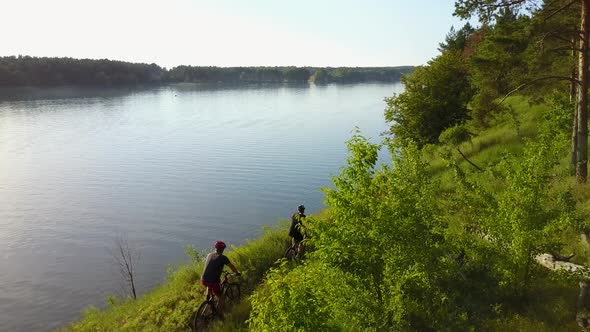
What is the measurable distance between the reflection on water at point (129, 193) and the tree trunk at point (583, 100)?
15.8 metres

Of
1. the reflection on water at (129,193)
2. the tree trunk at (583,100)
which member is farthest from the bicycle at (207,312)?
the tree trunk at (583,100)

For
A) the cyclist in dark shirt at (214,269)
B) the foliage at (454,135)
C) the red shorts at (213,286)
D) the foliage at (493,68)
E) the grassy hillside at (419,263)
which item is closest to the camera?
the grassy hillside at (419,263)

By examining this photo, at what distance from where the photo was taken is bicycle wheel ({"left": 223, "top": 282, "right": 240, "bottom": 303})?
39.6 feet

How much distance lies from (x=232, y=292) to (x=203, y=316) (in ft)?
4.18

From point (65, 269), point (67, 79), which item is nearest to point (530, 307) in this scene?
point (65, 269)

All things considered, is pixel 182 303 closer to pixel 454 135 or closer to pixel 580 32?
pixel 580 32

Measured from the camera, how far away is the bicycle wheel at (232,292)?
12070mm

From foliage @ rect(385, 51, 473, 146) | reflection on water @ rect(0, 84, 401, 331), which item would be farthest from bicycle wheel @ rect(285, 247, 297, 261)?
foliage @ rect(385, 51, 473, 146)

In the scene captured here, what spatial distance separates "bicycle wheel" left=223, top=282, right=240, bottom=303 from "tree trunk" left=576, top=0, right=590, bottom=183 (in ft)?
37.7

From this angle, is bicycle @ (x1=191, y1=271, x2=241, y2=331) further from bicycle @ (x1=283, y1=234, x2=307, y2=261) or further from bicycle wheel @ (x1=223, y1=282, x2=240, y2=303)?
bicycle @ (x1=283, y1=234, x2=307, y2=261)

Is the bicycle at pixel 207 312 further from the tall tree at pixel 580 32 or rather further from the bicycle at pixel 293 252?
the tall tree at pixel 580 32

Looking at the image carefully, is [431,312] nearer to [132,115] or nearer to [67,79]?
[132,115]

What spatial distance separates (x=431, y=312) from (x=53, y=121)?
7742cm

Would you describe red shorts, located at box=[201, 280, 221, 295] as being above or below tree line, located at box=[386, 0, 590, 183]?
below
